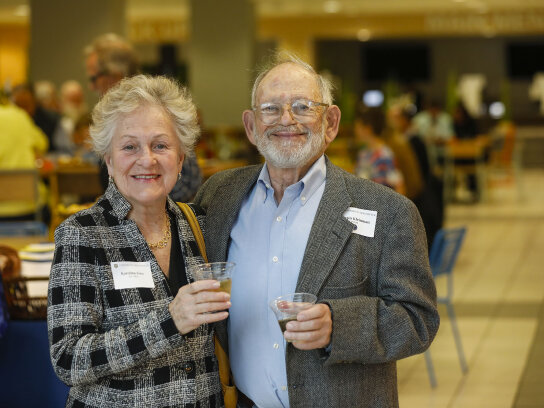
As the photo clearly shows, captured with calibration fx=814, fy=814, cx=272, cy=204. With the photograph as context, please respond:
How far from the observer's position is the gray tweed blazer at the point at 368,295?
204 centimetres

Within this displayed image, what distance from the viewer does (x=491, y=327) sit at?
6.10 metres

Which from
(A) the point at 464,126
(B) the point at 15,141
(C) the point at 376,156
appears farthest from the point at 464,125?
(B) the point at 15,141

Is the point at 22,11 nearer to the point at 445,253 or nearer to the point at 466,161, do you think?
the point at 466,161

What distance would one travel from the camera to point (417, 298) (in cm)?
206

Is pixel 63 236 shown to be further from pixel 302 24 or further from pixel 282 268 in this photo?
pixel 302 24

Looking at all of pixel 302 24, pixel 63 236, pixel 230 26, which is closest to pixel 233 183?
pixel 63 236

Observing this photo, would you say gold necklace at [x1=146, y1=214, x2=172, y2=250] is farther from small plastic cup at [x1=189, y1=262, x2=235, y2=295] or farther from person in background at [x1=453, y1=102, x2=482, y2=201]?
person in background at [x1=453, y1=102, x2=482, y2=201]

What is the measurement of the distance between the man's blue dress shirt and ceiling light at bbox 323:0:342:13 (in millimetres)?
13942

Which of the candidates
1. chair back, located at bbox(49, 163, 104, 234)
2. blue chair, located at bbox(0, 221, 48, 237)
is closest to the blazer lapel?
blue chair, located at bbox(0, 221, 48, 237)

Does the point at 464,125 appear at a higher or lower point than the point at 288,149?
lower

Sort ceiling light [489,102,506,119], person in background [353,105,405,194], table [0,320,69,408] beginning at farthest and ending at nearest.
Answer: ceiling light [489,102,506,119] < person in background [353,105,405,194] < table [0,320,69,408]

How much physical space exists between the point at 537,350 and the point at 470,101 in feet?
62.0

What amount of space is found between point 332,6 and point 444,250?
41.0 ft

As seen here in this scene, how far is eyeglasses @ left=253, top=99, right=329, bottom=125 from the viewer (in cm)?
222
